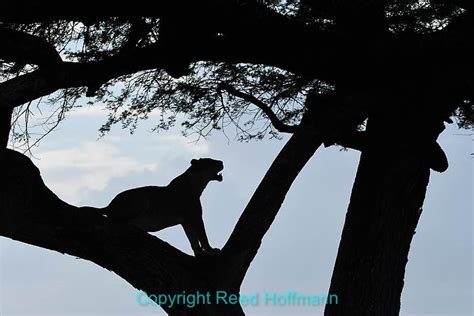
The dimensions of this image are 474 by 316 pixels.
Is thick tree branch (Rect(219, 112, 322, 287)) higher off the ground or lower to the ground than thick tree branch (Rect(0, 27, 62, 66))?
lower

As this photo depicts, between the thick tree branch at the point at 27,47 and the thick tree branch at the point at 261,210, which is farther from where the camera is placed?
the thick tree branch at the point at 27,47

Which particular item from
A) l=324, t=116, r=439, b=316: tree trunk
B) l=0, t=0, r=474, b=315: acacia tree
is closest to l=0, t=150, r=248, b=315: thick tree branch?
l=0, t=0, r=474, b=315: acacia tree

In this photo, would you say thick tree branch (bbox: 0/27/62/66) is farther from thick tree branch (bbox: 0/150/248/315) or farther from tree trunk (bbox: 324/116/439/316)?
tree trunk (bbox: 324/116/439/316)

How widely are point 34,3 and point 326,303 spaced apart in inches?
123

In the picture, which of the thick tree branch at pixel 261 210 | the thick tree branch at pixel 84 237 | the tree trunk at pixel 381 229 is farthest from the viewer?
the tree trunk at pixel 381 229

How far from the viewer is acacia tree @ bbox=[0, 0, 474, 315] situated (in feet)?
16.7

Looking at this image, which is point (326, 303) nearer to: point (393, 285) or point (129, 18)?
point (393, 285)

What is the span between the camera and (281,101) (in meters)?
7.75

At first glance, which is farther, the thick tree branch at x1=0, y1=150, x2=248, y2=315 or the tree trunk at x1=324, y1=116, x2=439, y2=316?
the tree trunk at x1=324, y1=116, x2=439, y2=316

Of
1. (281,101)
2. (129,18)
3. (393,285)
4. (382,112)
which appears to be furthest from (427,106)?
(129,18)

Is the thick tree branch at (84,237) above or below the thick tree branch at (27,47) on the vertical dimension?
below

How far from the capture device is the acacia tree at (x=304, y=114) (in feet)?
16.7

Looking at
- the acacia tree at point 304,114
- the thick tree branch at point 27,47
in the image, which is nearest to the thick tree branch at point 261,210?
the acacia tree at point 304,114

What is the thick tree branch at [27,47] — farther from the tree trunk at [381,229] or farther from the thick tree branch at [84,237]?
the tree trunk at [381,229]
